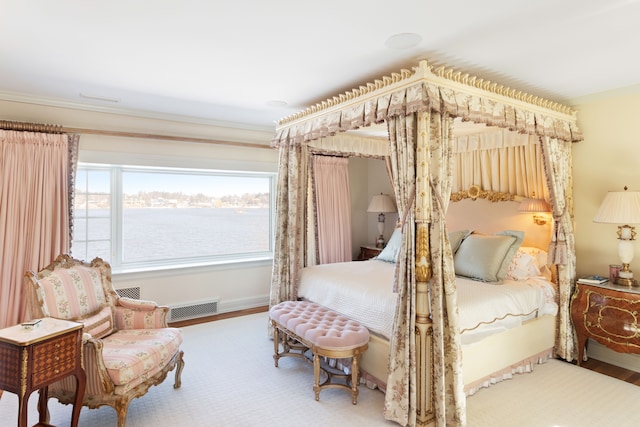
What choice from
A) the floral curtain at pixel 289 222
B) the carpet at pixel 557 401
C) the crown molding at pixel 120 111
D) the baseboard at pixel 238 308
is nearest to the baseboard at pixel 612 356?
the carpet at pixel 557 401

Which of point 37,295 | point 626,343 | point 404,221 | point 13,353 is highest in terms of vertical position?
point 404,221

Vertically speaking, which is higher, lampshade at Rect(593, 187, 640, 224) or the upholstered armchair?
lampshade at Rect(593, 187, 640, 224)

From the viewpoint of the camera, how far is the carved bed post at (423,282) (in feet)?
8.00

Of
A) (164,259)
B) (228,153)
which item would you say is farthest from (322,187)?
(164,259)

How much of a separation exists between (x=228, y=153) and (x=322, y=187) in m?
1.45

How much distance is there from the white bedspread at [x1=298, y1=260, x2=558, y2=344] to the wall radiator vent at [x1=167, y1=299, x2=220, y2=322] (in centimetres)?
157

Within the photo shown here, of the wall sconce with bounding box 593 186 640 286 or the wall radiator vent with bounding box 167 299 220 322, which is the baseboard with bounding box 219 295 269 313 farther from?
the wall sconce with bounding box 593 186 640 286

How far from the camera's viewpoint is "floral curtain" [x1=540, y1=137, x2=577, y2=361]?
3.43 meters

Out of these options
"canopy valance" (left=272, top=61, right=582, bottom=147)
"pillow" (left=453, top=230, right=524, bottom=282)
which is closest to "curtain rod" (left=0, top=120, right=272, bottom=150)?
"canopy valance" (left=272, top=61, right=582, bottom=147)

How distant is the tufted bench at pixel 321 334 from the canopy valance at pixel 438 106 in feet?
5.36

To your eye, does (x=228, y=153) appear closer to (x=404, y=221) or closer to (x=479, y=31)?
(x=404, y=221)

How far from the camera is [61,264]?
285 cm

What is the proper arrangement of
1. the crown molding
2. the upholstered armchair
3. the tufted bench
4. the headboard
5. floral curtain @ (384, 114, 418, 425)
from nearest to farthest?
the upholstered armchair < floral curtain @ (384, 114, 418, 425) < the tufted bench < the crown molding < the headboard

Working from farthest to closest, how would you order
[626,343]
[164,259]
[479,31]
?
[164,259] < [626,343] < [479,31]
